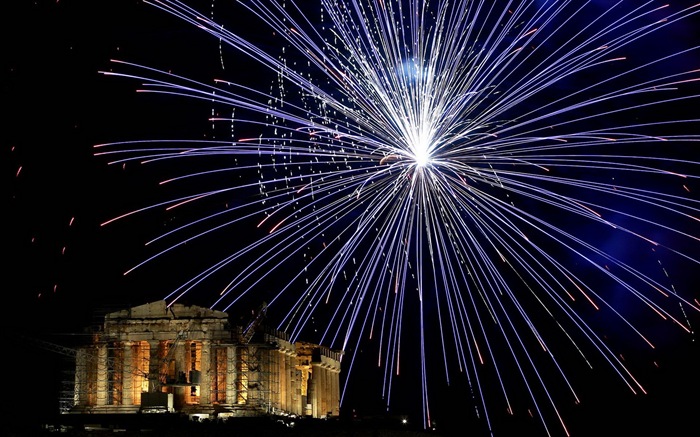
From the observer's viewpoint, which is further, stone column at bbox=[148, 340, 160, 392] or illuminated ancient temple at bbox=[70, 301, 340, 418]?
illuminated ancient temple at bbox=[70, 301, 340, 418]

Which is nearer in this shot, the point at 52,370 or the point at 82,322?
the point at 82,322

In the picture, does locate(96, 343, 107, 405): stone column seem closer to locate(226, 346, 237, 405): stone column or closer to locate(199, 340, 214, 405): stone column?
locate(199, 340, 214, 405): stone column

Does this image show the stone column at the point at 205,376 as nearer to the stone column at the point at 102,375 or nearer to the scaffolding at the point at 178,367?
the scaffolding at the point at 178,367

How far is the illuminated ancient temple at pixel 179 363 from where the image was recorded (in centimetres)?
6812

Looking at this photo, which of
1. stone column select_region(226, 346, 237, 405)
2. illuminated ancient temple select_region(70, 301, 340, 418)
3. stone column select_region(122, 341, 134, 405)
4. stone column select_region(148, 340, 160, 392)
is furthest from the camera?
stone column select_region(122, 341, 134, 405)

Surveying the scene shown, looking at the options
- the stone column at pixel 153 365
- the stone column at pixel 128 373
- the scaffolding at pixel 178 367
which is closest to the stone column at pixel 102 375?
the scaffolding at pixel 178 367

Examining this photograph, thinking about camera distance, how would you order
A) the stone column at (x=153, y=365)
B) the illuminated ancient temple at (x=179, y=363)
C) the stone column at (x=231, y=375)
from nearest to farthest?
1. the stone column at (x=153, y=365)
2. the illuminated ancient temple at (x=179, y=363)
3. the stone column at (x=231, y=375)

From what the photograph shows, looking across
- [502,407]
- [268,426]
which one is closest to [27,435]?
[268,426]

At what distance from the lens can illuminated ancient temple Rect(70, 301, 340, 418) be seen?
2682 inches


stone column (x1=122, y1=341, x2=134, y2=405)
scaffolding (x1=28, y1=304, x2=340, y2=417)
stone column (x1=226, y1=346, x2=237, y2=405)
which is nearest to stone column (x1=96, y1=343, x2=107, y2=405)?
scaffolding (x1=28, y1=304, x2=340, y2=417)

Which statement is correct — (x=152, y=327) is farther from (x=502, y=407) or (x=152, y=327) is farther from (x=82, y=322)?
(x=502, y=407)

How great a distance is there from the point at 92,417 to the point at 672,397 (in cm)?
3763

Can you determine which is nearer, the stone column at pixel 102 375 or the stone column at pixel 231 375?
the stone column at pixel 231 375

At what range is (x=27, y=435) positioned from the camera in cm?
5491
